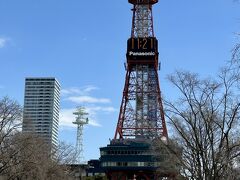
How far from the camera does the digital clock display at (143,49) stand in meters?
107

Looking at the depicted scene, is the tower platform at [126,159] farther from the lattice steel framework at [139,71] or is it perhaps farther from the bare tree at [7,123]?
the bare tree at [7,123]

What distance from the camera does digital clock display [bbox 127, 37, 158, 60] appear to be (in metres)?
107

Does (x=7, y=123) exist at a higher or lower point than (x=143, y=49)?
lower

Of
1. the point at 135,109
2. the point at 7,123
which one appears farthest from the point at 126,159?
the point at 7,123

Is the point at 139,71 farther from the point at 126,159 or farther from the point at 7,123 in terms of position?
the point at 7,123

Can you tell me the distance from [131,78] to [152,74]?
5.58 meters

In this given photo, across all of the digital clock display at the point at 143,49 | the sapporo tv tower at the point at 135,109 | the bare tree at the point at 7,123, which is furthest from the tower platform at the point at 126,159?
the bare tree at the point at 7,123

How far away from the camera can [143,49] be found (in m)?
107

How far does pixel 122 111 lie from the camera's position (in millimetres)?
100312

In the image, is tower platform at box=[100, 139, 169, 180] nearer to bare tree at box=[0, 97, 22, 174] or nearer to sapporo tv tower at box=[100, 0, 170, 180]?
sapporo tv tower at box=[100, 0, 170, 180]

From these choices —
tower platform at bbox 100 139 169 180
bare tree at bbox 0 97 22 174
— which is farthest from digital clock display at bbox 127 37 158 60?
bare tree at bbox 0 97 22 174

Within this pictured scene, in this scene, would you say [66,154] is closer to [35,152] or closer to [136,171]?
[35,152]

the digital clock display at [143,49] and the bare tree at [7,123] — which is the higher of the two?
the digital clock display at [143,49]

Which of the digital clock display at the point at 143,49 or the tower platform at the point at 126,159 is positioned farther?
the digital clock display at the point at 143,49
